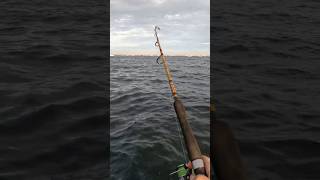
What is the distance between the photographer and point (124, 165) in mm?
7543

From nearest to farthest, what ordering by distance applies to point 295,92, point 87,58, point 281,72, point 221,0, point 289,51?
point 295,92, point 281,72, point 87,58, point 289,51, point 221,0

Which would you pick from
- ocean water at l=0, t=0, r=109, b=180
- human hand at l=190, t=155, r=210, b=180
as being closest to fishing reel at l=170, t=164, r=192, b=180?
human hand at l=190, t=155, r=210, b=180

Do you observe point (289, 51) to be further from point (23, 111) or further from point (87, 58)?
point (23, 111)

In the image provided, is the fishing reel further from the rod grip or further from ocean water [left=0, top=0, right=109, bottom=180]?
ocean water [left=0, top=0, right=109, bottom=180]

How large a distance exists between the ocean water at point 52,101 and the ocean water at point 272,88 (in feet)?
10.9

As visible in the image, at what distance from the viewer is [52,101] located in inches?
356

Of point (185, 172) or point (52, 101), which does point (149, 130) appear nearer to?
point (52, 101)

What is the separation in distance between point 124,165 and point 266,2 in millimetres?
20604

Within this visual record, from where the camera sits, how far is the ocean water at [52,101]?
6.61m

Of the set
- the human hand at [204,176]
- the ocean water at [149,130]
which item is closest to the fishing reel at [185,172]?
the human hand at [204,176]

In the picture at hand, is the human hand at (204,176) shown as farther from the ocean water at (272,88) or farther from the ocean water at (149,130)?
the ocean water at (149,130)

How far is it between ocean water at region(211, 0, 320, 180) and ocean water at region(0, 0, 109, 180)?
3325mm

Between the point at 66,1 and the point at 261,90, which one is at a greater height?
the point at 66,1

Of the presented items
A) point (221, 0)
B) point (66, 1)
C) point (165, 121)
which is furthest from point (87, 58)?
point (221, 0)
